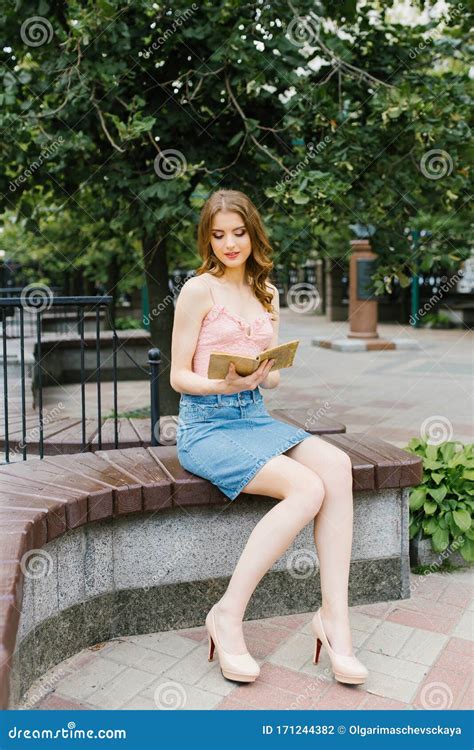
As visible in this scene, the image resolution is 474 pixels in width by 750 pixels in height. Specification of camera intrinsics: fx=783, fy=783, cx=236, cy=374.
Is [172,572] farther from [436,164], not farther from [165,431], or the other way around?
[436,164]

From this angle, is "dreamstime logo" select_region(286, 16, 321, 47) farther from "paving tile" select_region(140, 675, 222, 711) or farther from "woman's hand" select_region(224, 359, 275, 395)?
"paving tile" select_region(140, 675, 222, 711)

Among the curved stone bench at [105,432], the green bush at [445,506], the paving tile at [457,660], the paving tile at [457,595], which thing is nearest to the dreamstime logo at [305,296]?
the curved stone bench at [105,432]

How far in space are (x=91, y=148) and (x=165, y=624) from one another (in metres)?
3.81

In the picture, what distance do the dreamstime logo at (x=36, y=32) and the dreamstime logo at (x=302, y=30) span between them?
1551 millimetres

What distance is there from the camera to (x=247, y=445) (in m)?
2.95

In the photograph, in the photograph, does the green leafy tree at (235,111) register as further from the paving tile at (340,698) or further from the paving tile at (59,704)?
the paving tile at (59,704)

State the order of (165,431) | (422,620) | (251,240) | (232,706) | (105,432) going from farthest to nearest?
(105,432) < (165,431) < (422,620) < (251,240) < (232,706)

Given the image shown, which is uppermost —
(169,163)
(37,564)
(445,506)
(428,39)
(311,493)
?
(428,39)

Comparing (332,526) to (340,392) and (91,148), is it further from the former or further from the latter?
(340,392)

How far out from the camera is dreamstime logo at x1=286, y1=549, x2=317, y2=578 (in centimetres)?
335

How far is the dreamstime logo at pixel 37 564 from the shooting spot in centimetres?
253

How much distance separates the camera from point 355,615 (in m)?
3.34

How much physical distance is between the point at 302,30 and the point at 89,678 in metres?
4.21

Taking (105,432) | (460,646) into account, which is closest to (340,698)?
(460,646)
